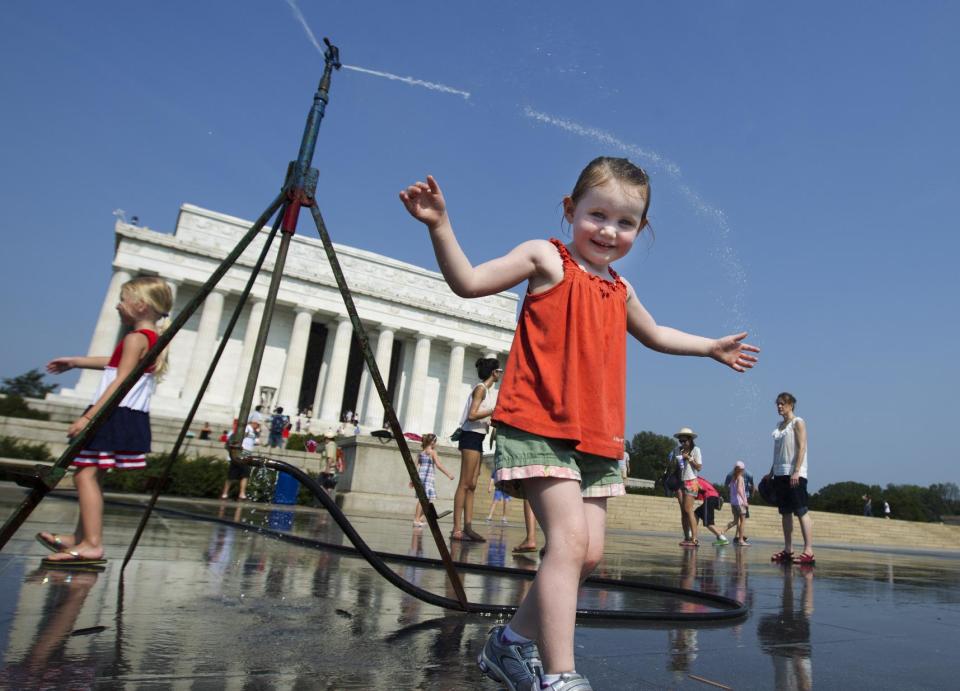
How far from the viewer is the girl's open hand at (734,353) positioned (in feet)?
9.34

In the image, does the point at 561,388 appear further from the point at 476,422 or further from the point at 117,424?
the point at 476,422

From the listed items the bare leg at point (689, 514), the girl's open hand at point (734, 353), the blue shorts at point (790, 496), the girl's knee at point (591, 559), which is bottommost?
the girl's knee at point (591, 559)

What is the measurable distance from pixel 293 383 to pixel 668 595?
4441 centimetres

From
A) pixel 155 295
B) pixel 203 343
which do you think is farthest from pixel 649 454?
pixel 155 295


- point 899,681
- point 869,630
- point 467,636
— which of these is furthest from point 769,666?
point 869,630

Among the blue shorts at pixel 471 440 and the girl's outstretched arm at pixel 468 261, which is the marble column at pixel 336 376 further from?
the girl's outstretched arm at pixel 468 261

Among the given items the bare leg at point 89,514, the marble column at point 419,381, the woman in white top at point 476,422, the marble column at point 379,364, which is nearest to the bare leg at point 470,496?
the woman in white top at point 476,422

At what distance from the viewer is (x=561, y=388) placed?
82.4 inches

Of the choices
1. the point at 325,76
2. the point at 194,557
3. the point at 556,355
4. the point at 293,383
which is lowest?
the point at 194,557

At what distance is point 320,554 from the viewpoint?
5254 mm

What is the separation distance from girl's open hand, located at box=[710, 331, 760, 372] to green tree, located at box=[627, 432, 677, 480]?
8772 centimetres

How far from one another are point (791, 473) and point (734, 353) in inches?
237

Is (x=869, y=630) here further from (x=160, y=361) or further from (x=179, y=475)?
(x=179, y=475)

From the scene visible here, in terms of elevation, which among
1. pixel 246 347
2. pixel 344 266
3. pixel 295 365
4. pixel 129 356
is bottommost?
pixel 129 356
